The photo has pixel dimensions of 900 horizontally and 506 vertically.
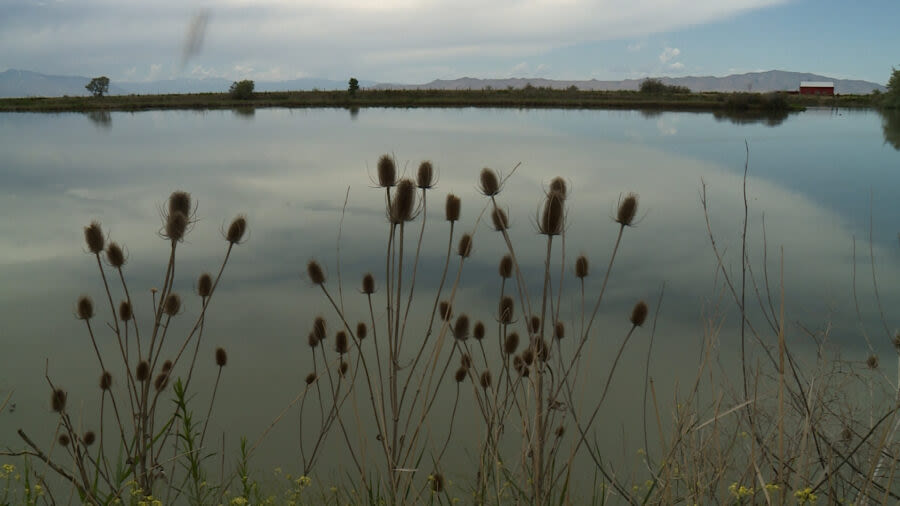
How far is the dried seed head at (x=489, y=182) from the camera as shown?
2.11 metres

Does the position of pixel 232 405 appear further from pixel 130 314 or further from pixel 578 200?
pixel 578 200

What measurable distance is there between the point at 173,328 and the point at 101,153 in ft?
47.9

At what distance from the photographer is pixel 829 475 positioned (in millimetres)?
1657

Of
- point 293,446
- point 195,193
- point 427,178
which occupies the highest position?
point 427,178

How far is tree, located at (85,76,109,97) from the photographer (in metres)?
66.2

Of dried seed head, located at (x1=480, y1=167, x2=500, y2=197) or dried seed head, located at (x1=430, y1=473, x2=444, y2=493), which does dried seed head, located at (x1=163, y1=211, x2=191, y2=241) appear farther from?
dried seed head, located at (x1=430, y1=473, x2=444, y2=493)

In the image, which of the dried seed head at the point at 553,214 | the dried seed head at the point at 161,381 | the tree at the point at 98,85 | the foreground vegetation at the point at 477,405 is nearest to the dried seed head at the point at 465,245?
the foreground vegetation at the point at 477,405

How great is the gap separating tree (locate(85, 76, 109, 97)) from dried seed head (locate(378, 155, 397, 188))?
73.2m

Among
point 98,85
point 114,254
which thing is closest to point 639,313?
point 114,254

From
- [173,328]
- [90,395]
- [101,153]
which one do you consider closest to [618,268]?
[173,328]

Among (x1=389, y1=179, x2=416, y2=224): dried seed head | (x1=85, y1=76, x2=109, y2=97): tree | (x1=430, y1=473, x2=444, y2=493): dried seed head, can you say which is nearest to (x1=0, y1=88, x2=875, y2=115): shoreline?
(x1=85, y1=76, x2=109, y2=97): tree

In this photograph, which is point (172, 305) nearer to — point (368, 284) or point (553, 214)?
point (368, 284)

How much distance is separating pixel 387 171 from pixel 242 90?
55624 millimetres

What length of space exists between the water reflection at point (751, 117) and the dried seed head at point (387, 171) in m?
30.8
